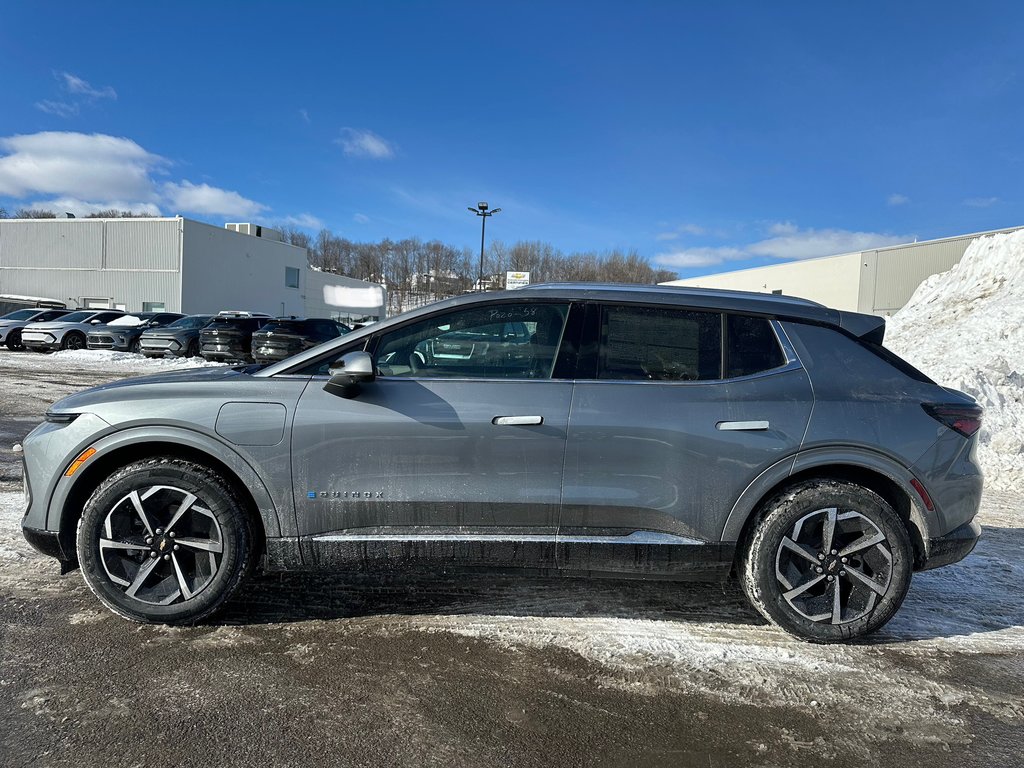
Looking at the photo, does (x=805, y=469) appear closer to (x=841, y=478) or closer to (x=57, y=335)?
(x=841, y=478)

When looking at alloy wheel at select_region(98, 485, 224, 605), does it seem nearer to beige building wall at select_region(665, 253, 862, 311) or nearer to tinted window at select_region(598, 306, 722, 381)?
tinted window at select_region(598, 306, 722, 381)

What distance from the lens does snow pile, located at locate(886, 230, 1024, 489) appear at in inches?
264

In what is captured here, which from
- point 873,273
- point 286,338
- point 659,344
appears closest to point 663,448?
point 659,344

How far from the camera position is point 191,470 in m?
2.98

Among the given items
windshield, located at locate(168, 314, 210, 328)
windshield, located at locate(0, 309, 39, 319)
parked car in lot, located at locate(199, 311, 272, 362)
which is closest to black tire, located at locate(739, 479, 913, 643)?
parked car in lot, located at locate(199, 311, 272, 362)

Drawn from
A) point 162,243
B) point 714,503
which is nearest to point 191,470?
point 714,503

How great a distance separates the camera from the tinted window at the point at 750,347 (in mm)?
3129

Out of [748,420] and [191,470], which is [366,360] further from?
[748,420]

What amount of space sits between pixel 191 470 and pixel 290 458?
1.65 feet

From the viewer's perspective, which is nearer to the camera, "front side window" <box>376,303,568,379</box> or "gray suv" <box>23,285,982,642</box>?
"gray suv" <box>23,285,982,642</box>

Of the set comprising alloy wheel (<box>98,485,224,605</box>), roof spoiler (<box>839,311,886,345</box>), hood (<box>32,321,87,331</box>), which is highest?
hood (<box>32,321,87,331</box>)

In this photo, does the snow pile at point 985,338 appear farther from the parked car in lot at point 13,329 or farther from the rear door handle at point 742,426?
the parked car in lot at point 13,329

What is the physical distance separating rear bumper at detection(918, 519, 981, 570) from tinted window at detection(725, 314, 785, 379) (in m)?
1.23

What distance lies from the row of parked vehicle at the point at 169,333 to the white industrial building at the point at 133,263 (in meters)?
13.3
